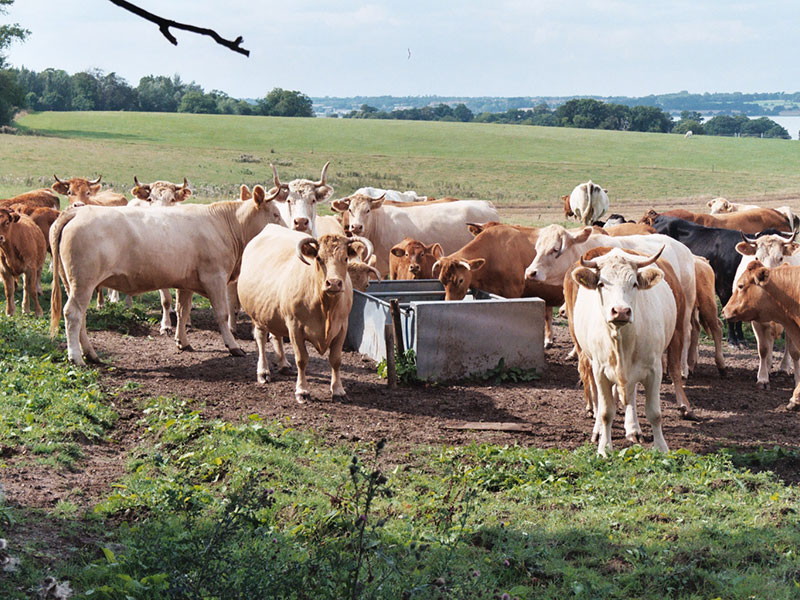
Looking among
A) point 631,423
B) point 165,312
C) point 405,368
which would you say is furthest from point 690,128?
point 631,423

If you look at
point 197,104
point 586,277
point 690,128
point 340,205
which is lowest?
point 340,205

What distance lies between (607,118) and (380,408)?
350 ft

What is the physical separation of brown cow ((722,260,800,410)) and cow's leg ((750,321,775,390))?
40 cm

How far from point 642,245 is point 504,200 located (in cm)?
3843

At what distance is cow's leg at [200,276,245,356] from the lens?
12242 millimetres

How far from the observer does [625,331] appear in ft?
26.0

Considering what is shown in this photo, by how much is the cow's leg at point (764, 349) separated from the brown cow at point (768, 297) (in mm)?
404

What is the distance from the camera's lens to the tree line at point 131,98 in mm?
106875

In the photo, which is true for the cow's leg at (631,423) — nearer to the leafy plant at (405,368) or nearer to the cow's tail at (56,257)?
the leafy plant at (405,368)

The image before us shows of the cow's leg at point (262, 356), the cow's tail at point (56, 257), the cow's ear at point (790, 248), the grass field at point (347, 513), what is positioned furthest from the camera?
the cow's ear at point (790, 248)

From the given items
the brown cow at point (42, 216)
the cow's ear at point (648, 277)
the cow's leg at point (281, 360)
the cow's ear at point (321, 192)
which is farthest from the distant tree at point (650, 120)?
the cow's ear at point (648, 277)

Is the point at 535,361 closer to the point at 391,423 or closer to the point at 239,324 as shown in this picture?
the point at 391,423

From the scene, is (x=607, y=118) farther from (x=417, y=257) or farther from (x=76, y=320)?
(x=76, y=320)

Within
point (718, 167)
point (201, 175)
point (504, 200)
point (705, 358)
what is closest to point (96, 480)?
point (705, 358)
